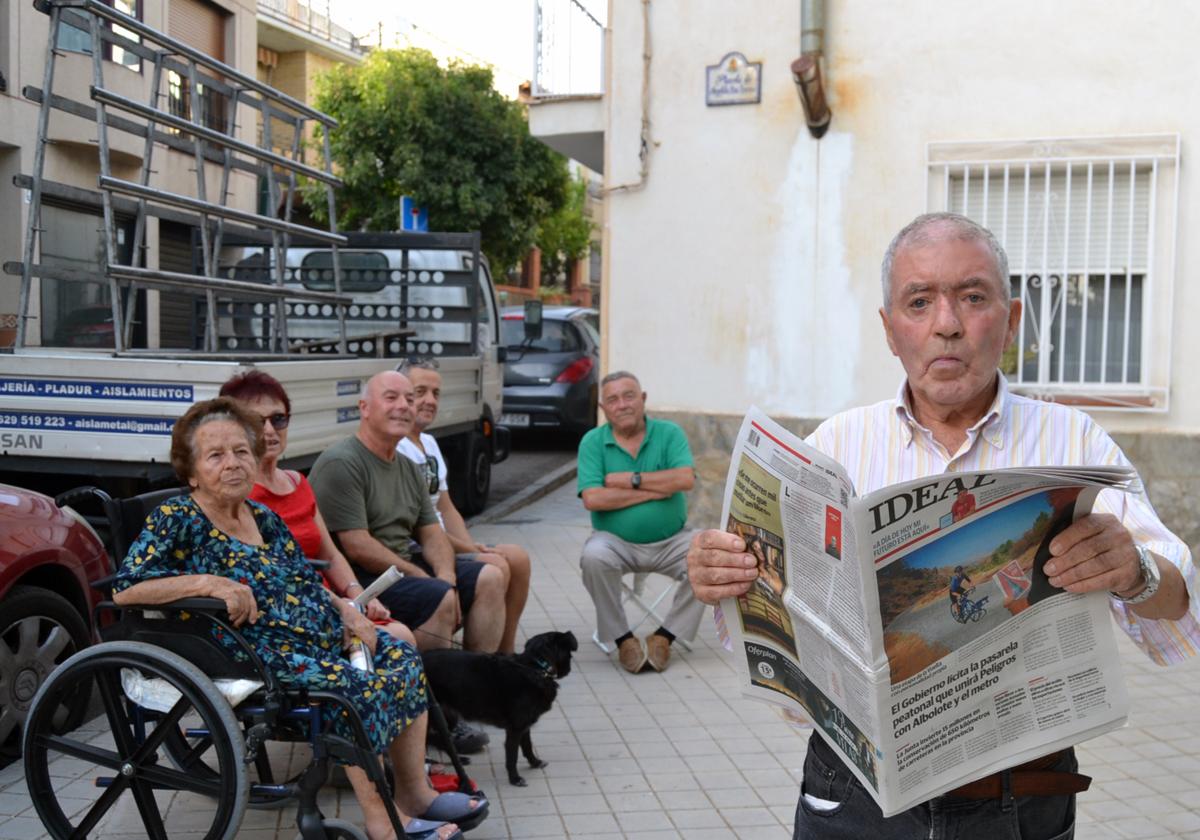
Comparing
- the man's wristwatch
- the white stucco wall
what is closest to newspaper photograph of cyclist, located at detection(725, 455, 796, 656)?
the man's wristwatch

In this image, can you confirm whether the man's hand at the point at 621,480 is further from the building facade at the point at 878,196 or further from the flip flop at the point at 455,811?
the building facade at the point at 878,196

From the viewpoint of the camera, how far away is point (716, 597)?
205cm

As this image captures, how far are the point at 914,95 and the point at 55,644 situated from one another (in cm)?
678

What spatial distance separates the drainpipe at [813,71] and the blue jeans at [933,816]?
7.06 m

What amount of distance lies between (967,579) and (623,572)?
Result: 463 centimetres

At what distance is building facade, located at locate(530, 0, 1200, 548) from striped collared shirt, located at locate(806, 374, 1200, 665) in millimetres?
6686

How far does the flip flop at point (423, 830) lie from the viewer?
147 inches

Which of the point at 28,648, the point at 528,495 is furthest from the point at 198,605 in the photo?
the point at 528,495

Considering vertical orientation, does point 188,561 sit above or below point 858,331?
below

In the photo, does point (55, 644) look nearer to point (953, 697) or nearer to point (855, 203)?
point (953, 697)

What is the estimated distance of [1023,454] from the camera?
6.75 ft

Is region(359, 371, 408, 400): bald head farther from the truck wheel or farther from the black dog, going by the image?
the truck wheel

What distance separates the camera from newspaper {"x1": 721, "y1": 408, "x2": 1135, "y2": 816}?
1.70m

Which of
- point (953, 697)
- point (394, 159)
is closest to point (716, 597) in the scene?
point (953, 697)
